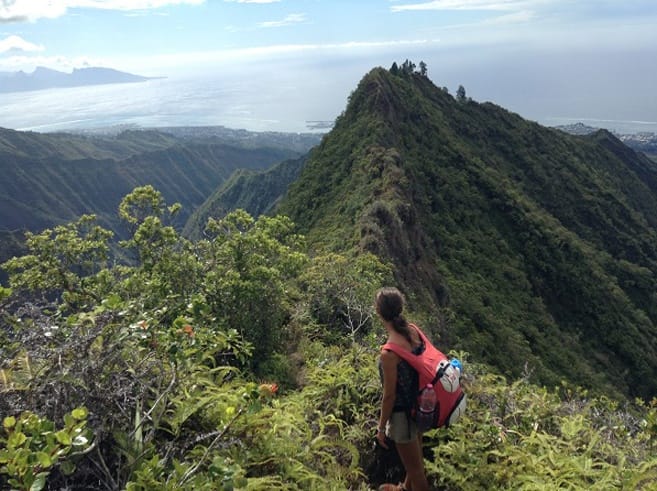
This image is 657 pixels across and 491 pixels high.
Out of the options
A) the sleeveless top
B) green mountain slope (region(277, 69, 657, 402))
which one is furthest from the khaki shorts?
green mountain slope (region(277, 69, 657, 402))

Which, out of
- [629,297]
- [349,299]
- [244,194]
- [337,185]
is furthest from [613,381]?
[244,194]

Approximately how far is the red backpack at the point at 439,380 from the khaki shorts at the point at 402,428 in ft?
0.34

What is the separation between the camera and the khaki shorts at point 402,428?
3.92 m

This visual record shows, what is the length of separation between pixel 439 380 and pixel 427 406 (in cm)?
23

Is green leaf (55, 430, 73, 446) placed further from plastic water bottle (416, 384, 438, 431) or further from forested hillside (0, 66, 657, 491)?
plastic water bottle (416, 384, 438, 431)

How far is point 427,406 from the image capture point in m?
3.78

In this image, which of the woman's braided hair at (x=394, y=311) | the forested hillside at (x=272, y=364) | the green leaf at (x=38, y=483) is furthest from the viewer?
the woman's braided hair at (x=394, y=311)

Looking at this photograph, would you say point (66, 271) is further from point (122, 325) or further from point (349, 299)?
point (122, 325)

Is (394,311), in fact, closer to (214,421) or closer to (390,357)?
(390,357)

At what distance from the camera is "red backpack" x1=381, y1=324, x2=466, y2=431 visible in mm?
3771

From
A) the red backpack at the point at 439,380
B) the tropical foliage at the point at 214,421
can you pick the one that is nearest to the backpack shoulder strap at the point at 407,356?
the red backpack at the point at 439,380

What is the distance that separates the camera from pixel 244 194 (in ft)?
413

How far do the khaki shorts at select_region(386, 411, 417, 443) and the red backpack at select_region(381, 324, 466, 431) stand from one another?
0.10 metres

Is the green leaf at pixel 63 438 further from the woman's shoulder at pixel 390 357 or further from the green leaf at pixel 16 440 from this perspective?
the woman's shoulder at pixel 390 357
